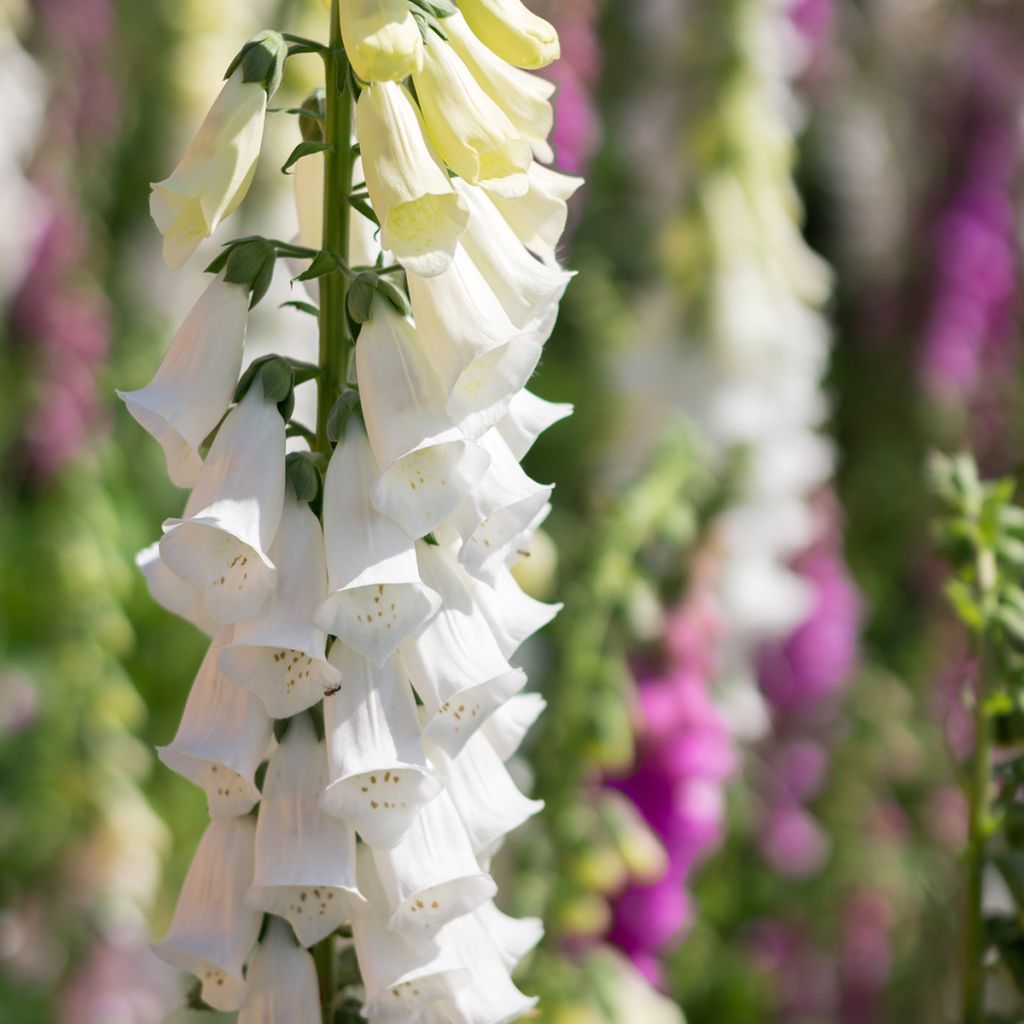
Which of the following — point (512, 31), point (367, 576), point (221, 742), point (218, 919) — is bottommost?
point (218, 919)

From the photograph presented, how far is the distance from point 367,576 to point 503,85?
283 millimetres

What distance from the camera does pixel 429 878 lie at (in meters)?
0.81

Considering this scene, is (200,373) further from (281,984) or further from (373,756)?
(281,984)

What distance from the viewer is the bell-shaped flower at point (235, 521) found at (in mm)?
774

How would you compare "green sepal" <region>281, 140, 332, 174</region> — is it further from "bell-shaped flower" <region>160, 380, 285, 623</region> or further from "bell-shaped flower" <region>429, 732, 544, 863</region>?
"bell-shaped flower" <region>429, 732, 544, 863</region>

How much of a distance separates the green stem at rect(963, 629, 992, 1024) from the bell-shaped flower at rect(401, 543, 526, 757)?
375 mm

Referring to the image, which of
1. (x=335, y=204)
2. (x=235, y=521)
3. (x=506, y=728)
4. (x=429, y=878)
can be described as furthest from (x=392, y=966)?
(x=335, y=204)

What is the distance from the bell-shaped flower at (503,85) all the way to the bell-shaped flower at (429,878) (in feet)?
1.28

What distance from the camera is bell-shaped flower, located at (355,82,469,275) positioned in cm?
75

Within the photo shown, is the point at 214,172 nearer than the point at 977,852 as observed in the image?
Yes

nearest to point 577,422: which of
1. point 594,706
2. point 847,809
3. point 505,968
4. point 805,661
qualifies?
point 805,661

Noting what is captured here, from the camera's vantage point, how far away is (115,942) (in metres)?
1.91

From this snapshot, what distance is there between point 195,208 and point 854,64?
4287mm

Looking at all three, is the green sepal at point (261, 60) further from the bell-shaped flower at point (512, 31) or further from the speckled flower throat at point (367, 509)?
the bell-shaped flower at point (512, 31)
